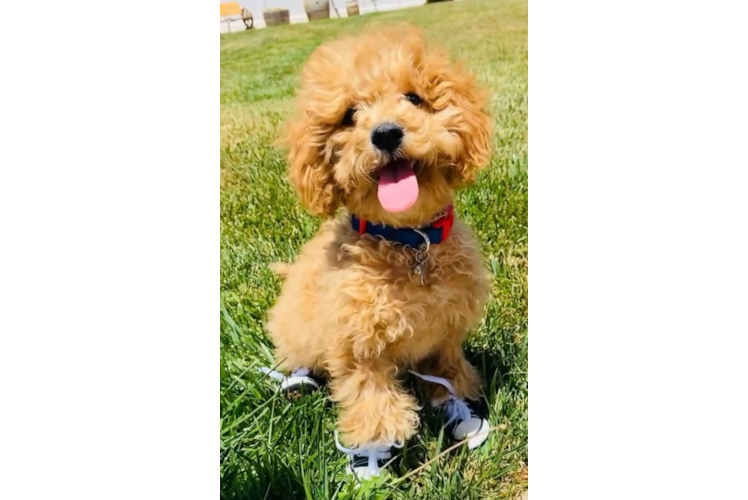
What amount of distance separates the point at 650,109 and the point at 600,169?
0.42ft

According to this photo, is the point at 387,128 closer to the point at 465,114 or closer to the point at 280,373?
the point at 465,114

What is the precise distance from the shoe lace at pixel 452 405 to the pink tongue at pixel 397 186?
0.61m

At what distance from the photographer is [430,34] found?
1442 millimetres


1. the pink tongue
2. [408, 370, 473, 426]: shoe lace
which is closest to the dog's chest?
[408, 370, 473, 426]: shoe lace

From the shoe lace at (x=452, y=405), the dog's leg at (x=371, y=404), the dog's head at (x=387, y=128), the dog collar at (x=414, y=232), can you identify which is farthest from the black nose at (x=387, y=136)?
the shoe lace at (x=452, y=405)

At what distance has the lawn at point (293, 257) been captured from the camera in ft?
4.60

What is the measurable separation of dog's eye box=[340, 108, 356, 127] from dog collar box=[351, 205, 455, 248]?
254mm

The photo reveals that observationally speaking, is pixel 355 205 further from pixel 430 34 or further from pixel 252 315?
pixel 252 315

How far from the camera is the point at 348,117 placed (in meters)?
1.40

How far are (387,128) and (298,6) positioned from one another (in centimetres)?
44

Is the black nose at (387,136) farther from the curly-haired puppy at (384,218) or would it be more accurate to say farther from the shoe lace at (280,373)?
the shoe lace at (280,373)

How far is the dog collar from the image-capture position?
4.77ft
